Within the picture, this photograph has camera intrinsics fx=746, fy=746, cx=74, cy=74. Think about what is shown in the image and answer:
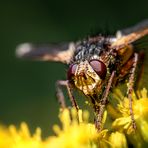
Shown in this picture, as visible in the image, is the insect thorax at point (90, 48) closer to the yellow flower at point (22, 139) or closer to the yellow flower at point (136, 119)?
the yellow flower at point (136, 119)

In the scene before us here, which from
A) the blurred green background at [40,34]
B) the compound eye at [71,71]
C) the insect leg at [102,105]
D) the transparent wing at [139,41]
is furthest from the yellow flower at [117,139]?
the blurred green background at [40,34]

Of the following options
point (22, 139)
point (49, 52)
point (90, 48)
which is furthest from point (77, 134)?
point (49, 52)

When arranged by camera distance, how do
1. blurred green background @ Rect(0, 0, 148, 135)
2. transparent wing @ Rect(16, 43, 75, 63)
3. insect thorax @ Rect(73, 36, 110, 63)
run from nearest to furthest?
insect thorax @ Rect(73, 36, 110, 63)
transparent wing @ Rect(16, 43, 75, 63)
blurred green background @ Rect(0, 0, 148, 135)

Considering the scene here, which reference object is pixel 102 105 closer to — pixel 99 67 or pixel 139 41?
pixel 99 67

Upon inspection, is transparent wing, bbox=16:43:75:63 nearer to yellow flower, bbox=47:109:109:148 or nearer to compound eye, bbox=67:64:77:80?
compound eye, bbox=67:64:77:80

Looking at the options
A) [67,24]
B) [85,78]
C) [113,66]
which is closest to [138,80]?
[113,66]

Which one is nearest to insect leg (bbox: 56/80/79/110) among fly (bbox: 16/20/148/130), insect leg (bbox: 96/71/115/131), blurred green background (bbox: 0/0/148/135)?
fly (bbox: 16/20/148/130)

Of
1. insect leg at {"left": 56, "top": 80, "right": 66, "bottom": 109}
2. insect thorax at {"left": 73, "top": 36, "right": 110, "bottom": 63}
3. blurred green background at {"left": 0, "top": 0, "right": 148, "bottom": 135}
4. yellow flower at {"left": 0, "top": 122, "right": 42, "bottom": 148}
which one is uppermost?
blurred green background at {"left": 0, "top": 0, "right": 148, "bottom": 135}
